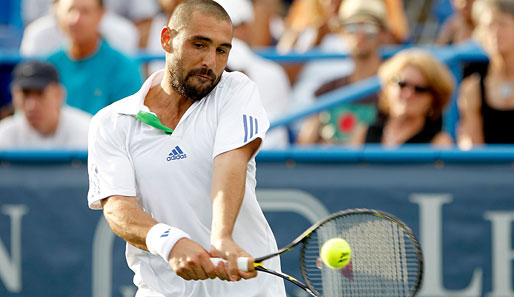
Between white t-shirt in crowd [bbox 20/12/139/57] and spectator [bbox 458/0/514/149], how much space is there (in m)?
2.74

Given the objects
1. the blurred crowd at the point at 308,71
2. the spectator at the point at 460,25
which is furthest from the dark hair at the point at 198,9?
the spectator at the point at 460,25

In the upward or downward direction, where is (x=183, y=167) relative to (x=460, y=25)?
downward

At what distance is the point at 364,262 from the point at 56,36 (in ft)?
15.0

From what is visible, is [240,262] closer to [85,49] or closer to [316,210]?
[316,210]

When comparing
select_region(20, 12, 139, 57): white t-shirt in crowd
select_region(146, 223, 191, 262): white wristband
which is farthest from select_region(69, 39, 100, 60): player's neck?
select_region(146, 223, 191, 262): white wristband

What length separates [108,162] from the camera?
362 cm

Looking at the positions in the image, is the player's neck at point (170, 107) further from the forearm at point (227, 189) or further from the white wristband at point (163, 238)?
the white wristband at point (163, 238)

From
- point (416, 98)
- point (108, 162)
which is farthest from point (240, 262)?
point (416, 98)

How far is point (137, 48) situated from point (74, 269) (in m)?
2.55

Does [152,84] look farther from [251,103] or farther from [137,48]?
[137,48]

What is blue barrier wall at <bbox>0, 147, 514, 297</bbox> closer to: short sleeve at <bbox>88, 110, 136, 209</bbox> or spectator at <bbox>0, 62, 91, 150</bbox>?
spectator at <bbox>0, 62, 91, 150</bbox>

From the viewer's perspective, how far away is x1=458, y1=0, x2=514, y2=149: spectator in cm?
600

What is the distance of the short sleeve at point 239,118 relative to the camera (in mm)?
3512

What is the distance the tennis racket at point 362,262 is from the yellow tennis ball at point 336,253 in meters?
0.07
